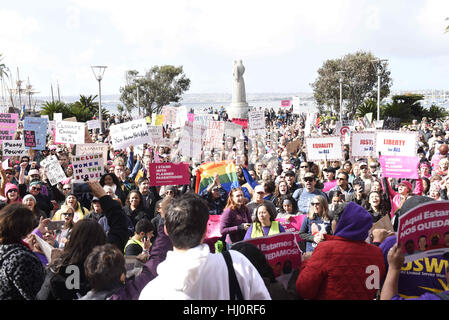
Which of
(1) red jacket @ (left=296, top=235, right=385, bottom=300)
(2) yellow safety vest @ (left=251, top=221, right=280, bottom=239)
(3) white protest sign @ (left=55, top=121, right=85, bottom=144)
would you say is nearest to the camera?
(1) red jacket @ (left=296, top=235, right=385, bottom=300)

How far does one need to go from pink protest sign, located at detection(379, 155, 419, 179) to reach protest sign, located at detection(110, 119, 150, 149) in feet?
19.1

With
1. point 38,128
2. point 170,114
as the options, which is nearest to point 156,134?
point 38,128

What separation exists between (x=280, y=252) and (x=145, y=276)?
121 centimetres

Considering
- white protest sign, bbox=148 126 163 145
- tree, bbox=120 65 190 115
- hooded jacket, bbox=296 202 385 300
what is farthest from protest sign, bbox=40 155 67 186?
tree, bbox=120 65 190 115

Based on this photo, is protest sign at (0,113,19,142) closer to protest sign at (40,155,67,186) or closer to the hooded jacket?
→ protest sign at (40,155,67,186)

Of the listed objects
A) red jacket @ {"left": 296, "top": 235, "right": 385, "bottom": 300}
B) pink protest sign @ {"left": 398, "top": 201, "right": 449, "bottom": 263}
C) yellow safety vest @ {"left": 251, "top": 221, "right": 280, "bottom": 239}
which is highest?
pink protest sign @ {"left": 398, "top": 201, "right": 449, "bottom": 263}

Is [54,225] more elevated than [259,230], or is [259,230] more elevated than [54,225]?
[54,225]

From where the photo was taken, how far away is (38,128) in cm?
1341

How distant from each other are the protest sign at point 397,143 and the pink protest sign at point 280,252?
6.61 metres

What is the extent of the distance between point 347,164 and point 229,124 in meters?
6.32

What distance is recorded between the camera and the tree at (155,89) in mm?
68562

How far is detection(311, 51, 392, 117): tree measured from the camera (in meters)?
58.6

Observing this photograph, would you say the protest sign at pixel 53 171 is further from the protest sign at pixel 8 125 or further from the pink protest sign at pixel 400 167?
the pink protest sign at pixel 400 167

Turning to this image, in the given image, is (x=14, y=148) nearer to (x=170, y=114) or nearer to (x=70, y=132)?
(x=70, y=132)
